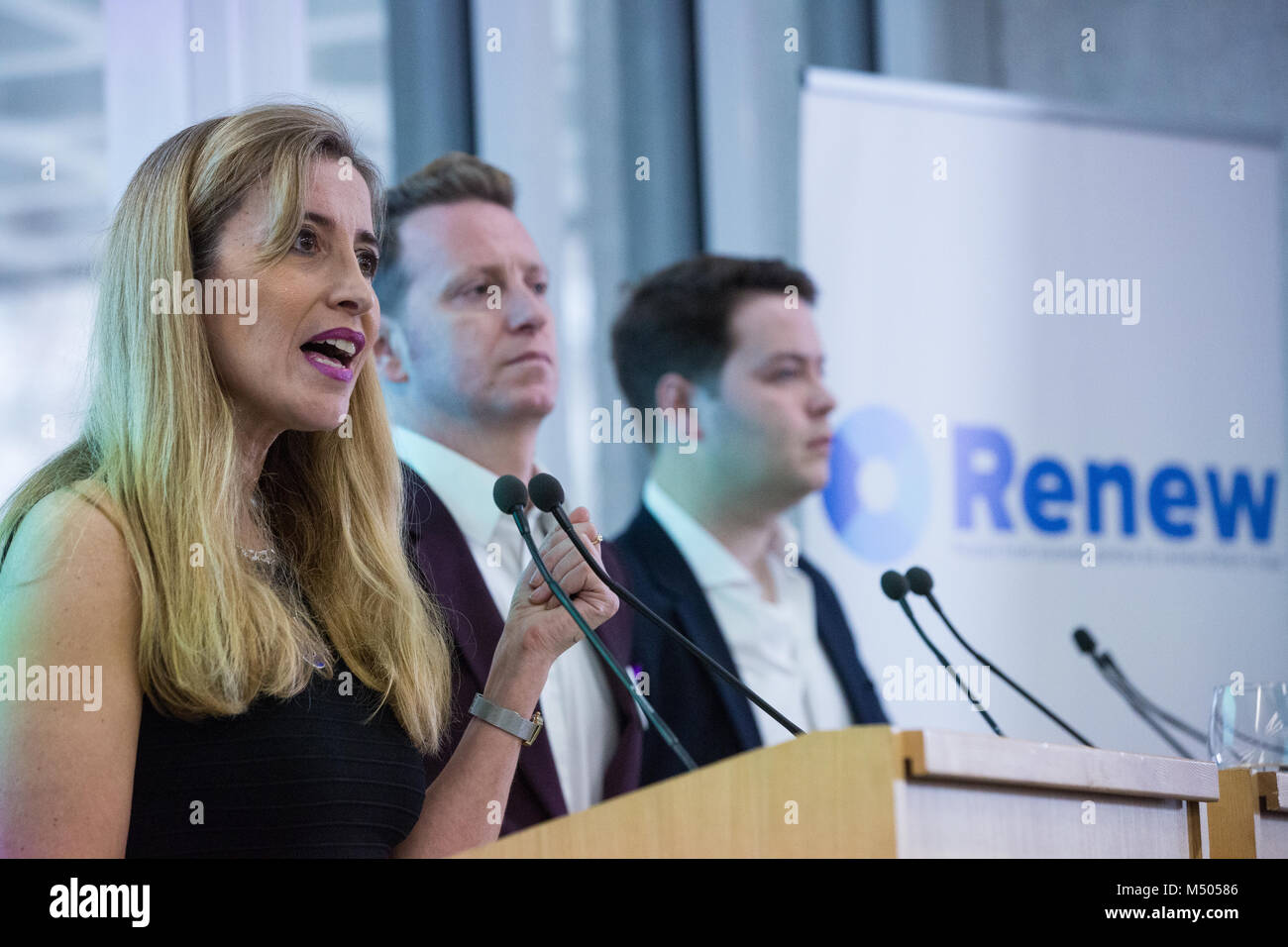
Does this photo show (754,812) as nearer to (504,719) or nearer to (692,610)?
(504,719)

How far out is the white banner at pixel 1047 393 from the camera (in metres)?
4.18

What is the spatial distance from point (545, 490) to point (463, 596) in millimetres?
662

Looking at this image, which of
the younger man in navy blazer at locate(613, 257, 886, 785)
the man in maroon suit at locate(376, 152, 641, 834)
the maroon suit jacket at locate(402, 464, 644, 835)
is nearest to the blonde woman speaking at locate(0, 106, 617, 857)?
the maroon suit jacket at locate(402, 464, 644, 835)

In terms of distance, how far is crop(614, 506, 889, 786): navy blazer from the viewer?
2969 mm

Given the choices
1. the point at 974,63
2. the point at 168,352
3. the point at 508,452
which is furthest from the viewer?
the point at 974,63

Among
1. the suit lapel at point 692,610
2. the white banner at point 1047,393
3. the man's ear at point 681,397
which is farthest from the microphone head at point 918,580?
the white banner at point 1047,393

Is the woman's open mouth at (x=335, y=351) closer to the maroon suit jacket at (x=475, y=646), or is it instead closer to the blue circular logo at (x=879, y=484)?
the maroon suit jacket at (x=475, y=646)

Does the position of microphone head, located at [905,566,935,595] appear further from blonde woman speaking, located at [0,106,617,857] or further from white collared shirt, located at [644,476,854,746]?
A: white collared shirt, located at [644,476,854,746]

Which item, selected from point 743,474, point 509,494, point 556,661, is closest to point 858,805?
point 509,494
